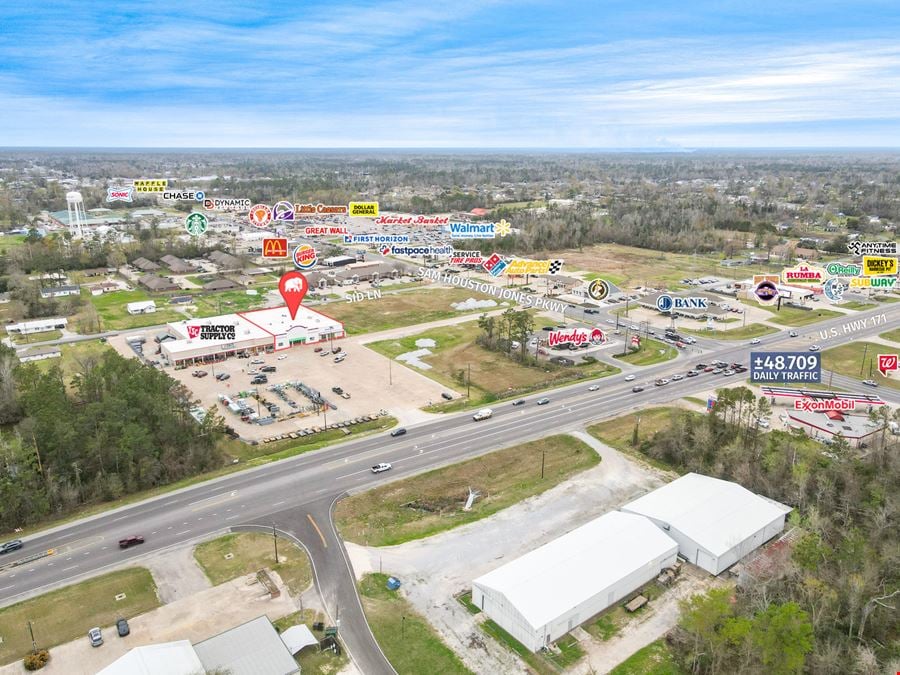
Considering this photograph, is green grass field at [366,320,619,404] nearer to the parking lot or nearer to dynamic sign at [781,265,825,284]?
the parking lot

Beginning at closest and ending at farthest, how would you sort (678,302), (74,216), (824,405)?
(824,405), (678,302), (74,216)

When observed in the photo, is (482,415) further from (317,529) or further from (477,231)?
(477,231)

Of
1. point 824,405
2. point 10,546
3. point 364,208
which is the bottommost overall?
point 10,546

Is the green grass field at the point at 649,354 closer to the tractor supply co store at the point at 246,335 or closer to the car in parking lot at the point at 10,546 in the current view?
the tractor supply co store at the point at 246,335

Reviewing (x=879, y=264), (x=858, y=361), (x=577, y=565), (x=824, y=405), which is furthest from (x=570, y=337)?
(x=577, y=565)

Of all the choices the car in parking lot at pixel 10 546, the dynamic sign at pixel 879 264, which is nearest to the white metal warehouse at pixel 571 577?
the car in parking lot at pixel 10 546

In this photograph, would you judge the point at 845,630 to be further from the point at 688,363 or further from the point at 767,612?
the point at 688,363

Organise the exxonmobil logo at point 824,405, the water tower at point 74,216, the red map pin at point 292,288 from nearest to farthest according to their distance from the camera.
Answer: the exxonmobil logo at point 824,405 < the red map pin at point 292,288 < the water tower at point 74,216
